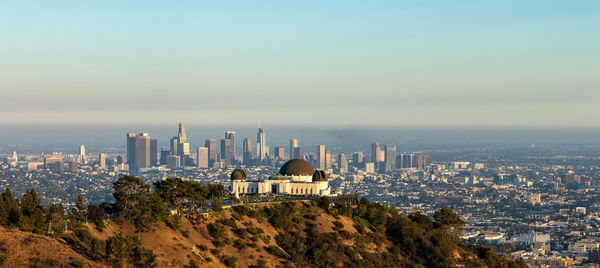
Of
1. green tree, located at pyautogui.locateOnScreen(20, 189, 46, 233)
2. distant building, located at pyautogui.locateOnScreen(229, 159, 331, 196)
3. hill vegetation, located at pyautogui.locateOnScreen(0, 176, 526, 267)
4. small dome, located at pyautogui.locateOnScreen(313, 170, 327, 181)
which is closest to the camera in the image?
hill vegetation, located at pyautogui.locateOnScreen(0, 176, 526, 267)

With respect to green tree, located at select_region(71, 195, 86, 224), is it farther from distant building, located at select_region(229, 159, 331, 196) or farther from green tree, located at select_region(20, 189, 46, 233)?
distant building, located at select_region(229, 159, 331, 196)

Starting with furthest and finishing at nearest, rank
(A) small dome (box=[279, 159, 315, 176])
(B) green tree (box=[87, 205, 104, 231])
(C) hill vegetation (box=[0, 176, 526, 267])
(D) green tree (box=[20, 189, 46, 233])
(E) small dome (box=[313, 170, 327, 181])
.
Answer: (A) small dome (box=[279, 159, 315, 176]), (E) small dome (box=[313, 170, 327, 181]), (B) green tree (box=[87, 205, 104, 231]), (D) green tree (box=[20, 189, 46, 233]), (C) hill vegetation (box=[0, 176, 526, 267])

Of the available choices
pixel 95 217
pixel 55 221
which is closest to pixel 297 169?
pixel 95 217

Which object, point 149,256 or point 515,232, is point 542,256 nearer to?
point 515,232

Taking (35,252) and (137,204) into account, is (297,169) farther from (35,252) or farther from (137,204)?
(35,252)

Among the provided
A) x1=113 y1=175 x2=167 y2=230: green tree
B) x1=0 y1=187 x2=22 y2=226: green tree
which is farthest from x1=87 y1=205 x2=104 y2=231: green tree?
x1=0 y1=187 x2=22 y2=226: green tree
